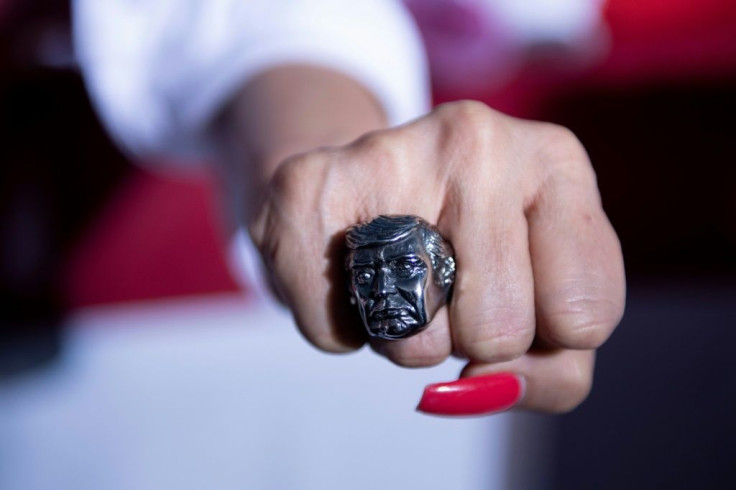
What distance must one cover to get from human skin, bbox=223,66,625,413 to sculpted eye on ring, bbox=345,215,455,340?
0.05ft

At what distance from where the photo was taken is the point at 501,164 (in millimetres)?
360

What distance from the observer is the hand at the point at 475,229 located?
0.35m

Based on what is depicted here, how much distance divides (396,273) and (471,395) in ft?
0.30

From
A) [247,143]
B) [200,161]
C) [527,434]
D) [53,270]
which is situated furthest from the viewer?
[53,270]

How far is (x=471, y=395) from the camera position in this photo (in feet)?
1.28

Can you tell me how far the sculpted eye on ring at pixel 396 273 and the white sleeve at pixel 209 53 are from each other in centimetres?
29

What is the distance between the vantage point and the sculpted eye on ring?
0.34 metres

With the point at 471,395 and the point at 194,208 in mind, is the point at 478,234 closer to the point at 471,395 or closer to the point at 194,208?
the point at 471,395

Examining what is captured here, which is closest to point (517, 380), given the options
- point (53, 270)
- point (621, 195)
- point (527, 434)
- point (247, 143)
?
point (247, 143)

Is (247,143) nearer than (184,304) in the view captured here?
Yes

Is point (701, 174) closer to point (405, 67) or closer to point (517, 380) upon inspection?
point (405, 67)

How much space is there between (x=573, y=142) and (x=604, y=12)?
37.7 inches

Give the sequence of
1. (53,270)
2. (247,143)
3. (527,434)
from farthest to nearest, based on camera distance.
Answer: (53,270), (527,434), (247,143)

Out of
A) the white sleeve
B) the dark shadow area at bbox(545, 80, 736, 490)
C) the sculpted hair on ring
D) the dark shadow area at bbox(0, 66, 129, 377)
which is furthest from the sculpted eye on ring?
the dark shadow area at bbox(0, 66, 129, 377)
